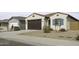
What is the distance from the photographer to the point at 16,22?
5.38 meters

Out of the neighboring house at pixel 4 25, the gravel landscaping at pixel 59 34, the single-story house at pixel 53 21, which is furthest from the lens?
the neighboring house at pixel 4 25

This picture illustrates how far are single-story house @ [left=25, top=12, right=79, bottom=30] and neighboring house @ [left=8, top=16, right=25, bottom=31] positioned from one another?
0.11 meters

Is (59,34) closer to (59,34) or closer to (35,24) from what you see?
(59,34)

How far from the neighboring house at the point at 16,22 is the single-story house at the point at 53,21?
0.37 ft

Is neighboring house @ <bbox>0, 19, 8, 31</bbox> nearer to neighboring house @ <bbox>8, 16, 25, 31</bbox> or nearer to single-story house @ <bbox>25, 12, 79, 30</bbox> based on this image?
neighboring house @ <bbox>8, 16, 25, 31</bbox>

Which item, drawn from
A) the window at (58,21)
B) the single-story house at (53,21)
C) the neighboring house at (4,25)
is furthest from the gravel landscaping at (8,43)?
the window at (58,21)

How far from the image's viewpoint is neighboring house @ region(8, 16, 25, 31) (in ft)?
17.4

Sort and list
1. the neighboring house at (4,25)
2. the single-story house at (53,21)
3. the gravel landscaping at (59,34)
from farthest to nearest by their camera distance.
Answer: the neighboring house at (4,25)
the single-story house at (53,21)
the gravel landscaping at (59,34)

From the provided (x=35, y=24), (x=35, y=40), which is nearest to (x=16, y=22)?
(x=35, y=24)

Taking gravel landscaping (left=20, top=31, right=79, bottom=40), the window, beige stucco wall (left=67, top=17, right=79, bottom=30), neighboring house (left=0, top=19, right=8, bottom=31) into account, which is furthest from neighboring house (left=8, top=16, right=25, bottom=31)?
beige stucco wall (left=67, top=17, right=79, bottom=30)

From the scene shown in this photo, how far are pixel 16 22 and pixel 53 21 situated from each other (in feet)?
2.77

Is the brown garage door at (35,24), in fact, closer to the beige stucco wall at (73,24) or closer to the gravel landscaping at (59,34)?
the gravel landscaping at (59,34)

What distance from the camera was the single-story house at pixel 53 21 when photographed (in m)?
5.11
